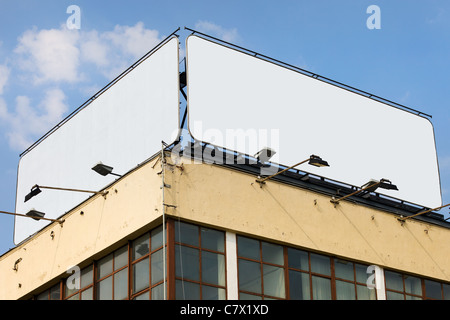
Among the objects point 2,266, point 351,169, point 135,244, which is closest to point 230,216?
point 135,244

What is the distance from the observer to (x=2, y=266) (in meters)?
35.4

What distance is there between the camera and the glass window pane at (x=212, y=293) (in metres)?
27.6

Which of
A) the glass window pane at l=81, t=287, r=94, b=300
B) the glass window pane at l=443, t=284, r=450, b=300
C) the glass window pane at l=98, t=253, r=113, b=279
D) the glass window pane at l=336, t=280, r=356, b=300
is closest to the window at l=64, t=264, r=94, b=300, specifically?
the glass window pane at l=81, t=287, r=94, b=300

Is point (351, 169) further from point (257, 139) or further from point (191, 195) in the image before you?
point (191, 195)

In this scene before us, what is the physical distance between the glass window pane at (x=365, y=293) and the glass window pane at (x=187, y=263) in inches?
276

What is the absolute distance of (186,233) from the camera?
2805 centimetres

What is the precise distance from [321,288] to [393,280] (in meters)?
3.73

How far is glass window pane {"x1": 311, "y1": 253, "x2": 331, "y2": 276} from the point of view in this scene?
102 feet

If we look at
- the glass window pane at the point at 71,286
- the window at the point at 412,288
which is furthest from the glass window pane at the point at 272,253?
the glass window pane at the point at 71,286

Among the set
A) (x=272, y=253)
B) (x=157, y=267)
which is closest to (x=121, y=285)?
(x=157, y=267)

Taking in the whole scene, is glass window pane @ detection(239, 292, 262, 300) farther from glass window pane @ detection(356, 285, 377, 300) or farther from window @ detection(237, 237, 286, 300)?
glass window pane @ detection(356, 285, 377, 300)

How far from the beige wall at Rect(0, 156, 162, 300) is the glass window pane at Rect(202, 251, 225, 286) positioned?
2075 millimetres
